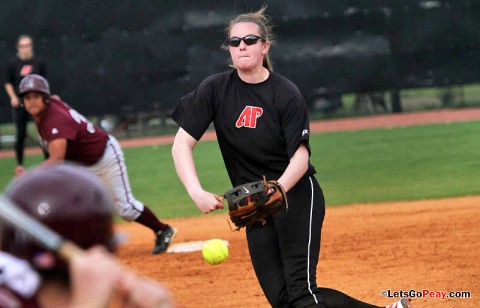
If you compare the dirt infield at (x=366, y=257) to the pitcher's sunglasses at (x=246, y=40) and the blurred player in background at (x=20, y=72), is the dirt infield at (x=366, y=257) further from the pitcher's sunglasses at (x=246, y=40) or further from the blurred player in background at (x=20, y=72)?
the blurred player in background at (x=20, y=72)

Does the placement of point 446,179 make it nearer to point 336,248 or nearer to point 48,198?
point 336,248

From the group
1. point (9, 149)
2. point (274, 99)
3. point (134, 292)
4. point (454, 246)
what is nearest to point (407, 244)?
point (454, 246)

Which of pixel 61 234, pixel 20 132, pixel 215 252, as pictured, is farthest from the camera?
pixel 20 132

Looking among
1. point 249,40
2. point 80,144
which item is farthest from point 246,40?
point 80,144

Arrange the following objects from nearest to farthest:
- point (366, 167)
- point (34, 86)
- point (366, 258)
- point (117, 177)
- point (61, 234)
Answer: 1. point (61, 234)
2. point (34, 86)
3. point (366, 258)
4. point (117, 177)
5. point (366, 167)

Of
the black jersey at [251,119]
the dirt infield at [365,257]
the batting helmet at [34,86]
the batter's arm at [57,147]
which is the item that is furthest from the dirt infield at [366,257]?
the black jersey at [251,119]

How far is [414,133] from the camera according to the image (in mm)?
15469

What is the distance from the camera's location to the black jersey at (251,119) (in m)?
4.29

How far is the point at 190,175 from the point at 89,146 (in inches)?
123

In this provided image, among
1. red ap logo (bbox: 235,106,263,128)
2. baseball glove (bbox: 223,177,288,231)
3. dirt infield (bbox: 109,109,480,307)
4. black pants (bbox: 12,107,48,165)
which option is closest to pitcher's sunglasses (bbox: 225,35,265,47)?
red ap logo (bbox: 235,106,263,128)

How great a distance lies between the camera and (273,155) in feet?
14.3

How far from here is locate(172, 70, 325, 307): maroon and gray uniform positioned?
4238 millimetres

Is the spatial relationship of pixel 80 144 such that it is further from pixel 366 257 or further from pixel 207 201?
pixel 207 201

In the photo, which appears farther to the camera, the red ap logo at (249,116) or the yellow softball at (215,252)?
the yellow softball at (215,252)
